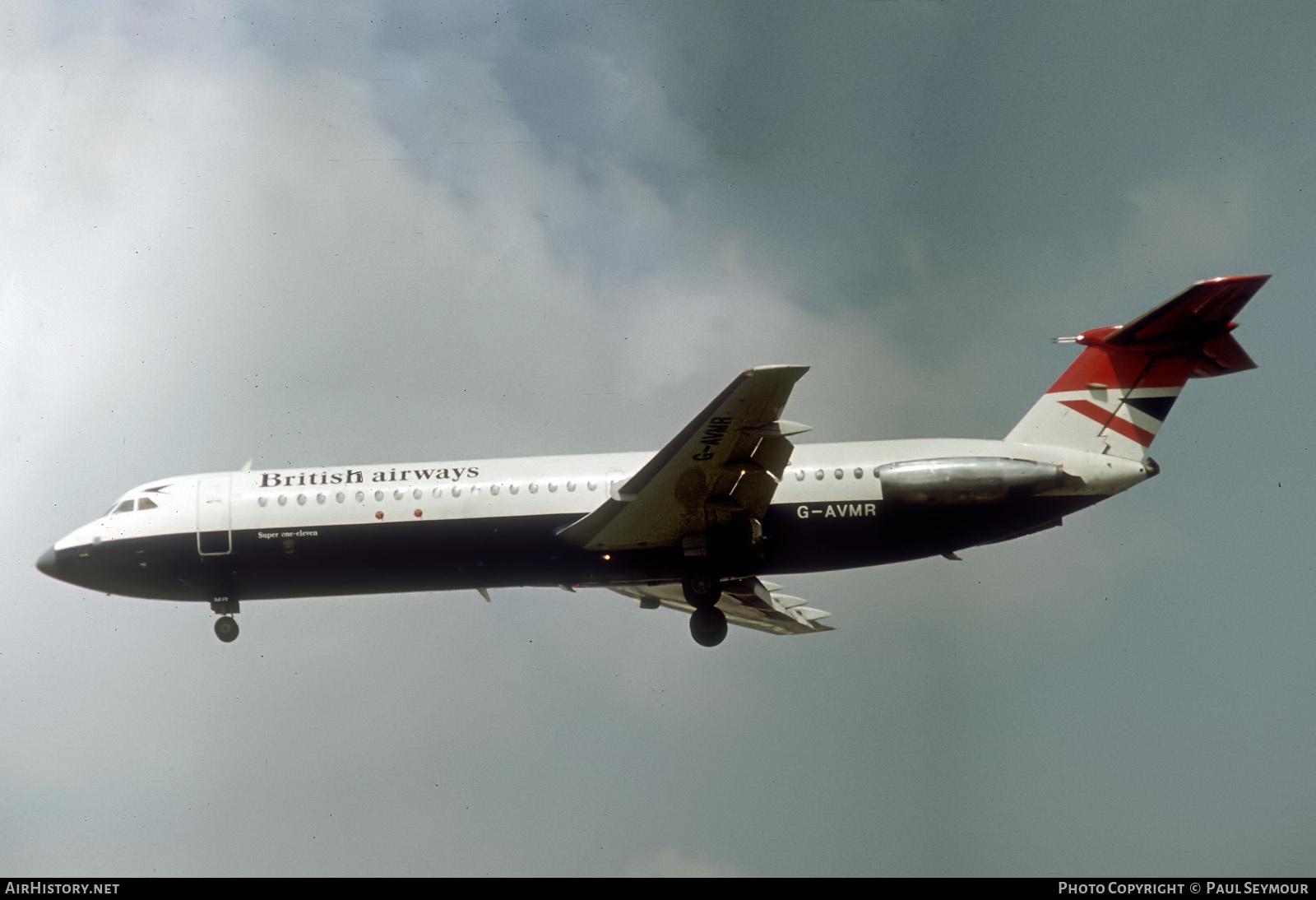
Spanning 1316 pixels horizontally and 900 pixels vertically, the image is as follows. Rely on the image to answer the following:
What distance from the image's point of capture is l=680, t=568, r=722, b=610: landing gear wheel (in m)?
30.0

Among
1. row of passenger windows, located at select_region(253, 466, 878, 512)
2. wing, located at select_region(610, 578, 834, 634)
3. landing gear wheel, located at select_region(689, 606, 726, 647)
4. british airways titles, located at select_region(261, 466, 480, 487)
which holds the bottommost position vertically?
landing gear wheel, located at select_region(689, 606, 726, 647)

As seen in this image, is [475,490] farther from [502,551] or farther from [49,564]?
[49,564]

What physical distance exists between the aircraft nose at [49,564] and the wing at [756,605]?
13.2 m

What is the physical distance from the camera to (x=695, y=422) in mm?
26297

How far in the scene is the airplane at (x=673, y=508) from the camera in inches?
1125

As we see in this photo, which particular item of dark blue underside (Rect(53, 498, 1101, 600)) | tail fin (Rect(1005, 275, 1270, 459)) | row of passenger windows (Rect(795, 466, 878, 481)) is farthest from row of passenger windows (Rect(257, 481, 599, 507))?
tail fin (Rect(1005, 275, 1270, 459))

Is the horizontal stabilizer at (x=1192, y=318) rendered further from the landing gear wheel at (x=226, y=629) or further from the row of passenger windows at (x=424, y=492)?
the landing gear wheel at (x=226, y=629)

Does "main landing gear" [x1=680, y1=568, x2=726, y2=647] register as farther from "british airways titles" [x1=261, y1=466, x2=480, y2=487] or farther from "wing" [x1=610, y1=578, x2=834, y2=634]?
"british airways titles" [x1=261, y1=466, x2=480, y2=487]

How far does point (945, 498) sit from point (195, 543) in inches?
664

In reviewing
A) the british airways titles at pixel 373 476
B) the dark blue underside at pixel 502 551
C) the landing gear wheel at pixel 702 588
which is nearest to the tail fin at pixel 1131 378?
the dark blue underside at pixel 502 551

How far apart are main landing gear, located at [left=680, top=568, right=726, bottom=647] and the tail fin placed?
7735mm

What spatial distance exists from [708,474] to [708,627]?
456cm
